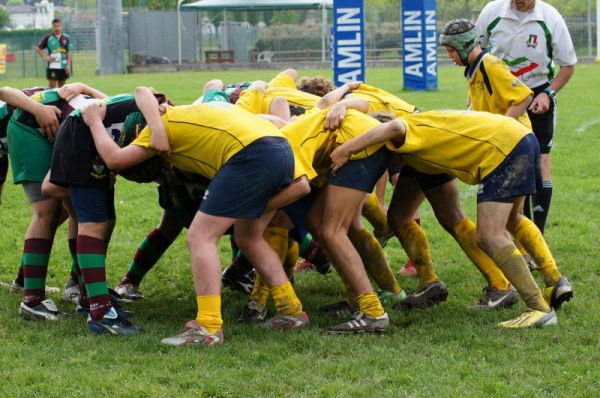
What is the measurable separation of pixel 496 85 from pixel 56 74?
63.1 feet

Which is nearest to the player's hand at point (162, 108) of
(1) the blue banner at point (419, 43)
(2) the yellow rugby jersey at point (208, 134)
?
(2) the yellow rugby jersey at point (208, 134)

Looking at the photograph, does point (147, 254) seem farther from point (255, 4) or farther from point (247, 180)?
point (255, 4)

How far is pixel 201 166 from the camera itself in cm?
538

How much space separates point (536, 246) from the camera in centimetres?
598

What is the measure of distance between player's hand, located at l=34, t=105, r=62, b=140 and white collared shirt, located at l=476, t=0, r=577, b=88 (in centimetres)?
341

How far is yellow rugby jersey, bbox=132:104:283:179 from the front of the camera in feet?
17.2

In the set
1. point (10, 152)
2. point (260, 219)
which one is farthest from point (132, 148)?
point (10, 152)

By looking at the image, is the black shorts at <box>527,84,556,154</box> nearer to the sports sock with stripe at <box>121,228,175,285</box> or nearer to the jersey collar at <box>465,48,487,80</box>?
the jersey collar at <box>465,48,487,80</box>

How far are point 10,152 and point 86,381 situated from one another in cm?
212

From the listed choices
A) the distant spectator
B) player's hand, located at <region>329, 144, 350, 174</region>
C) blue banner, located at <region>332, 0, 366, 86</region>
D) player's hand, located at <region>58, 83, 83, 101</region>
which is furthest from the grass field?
the distant spectator

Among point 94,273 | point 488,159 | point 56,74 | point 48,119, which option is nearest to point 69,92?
point 48,119

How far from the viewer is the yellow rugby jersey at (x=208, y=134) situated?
5238 millimetres

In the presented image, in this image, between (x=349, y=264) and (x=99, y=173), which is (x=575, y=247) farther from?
(x=99, y=173)

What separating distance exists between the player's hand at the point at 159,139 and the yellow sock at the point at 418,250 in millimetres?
1865
